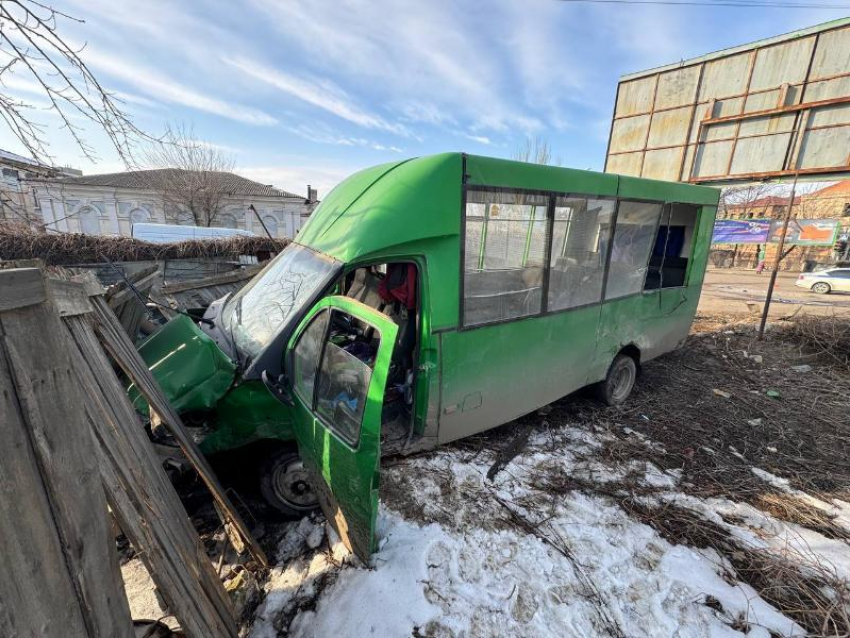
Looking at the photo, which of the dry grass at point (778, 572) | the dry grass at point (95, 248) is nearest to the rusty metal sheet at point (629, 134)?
the dry grass at point (95, 248)

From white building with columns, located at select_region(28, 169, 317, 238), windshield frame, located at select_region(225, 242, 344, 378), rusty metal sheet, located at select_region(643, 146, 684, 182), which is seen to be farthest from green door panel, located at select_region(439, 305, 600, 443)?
white building with columns, located at select_region(28, 169, 317, 238)

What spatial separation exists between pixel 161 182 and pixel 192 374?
26.9 metres

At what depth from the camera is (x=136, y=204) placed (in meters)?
26.0

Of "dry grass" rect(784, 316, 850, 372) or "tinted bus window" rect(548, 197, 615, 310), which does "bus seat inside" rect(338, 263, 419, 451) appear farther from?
"dry grass" rect(784, 316, 850, 372)

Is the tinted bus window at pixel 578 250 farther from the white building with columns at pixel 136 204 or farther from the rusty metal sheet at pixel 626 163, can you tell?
the white building with columns at pixel 136 204

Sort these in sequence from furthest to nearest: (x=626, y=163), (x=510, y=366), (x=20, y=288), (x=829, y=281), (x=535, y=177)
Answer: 1. (x=829, y=281)
2. (x=626, y=163)
3. (x=510, y=366)
4. (x=535, y=177)
5. (x=20, y=288)

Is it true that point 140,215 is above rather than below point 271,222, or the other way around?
above

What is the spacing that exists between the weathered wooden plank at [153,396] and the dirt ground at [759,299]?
11886 millimetres

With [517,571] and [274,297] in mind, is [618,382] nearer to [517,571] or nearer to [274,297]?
[517,571]

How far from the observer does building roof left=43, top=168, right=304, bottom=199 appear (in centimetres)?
2262

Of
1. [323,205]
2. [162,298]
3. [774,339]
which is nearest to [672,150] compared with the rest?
[774,339]

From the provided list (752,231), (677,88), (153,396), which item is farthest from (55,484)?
(677,88)

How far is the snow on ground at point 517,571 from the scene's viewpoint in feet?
6.63

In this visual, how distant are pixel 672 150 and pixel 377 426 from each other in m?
11.6
